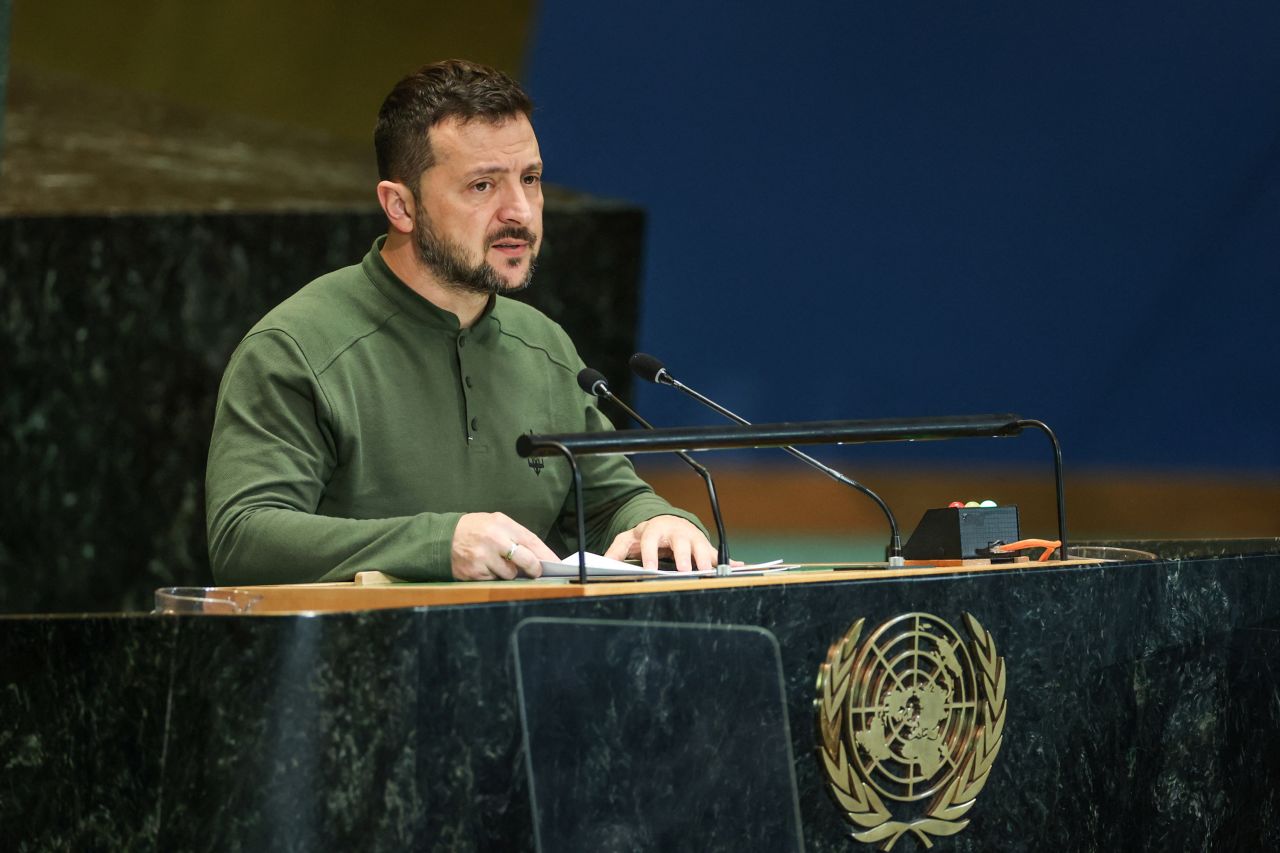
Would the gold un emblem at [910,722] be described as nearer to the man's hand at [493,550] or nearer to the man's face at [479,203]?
the man's hand at [493,550]

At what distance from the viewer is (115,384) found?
365cm

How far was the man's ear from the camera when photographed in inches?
87.7

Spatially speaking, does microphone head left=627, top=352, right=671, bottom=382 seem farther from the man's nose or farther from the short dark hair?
the short dark hair

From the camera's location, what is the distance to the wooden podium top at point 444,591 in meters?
1.34

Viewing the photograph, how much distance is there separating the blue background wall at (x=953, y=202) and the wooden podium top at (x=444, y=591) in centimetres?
222

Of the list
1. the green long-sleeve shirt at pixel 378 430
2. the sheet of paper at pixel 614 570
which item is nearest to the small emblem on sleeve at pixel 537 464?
the green long-sleeve shirt at pixel 378 430

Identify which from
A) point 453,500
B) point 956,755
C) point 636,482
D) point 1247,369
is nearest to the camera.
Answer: point 956,755

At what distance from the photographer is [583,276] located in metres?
3.88

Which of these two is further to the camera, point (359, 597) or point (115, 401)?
point (115, 401)

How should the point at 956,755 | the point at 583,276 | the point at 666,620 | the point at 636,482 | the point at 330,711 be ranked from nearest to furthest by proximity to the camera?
the point at 330,711
the point at 666,620
the point at 956,755
the point at 636,482
the point at 583,276

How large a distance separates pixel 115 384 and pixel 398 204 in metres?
1.66

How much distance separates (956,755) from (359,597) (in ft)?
1.83

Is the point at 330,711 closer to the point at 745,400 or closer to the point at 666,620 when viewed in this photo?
the point at 666,620

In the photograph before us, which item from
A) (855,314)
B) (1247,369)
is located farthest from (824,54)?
(1247,369)
